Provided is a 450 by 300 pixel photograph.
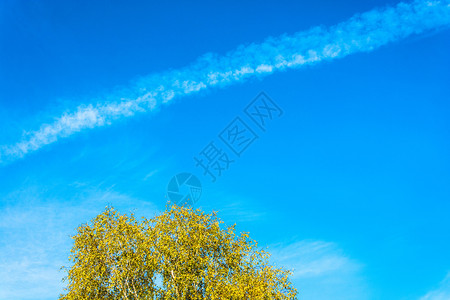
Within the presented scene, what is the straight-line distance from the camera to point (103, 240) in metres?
43.8

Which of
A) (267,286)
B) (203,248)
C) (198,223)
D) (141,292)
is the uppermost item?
(198,223)

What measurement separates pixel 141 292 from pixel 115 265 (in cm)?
446

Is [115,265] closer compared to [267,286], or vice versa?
[267,286]

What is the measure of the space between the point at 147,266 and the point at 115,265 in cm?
378

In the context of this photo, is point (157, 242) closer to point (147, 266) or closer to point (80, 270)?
point (147, 266)

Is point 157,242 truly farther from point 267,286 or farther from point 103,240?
point 267,286

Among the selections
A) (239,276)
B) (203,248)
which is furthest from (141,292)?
(239,276)

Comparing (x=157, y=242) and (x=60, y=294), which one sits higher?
(x=157, y=242)

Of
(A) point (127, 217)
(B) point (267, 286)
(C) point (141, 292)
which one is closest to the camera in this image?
(B) point (267, 286)

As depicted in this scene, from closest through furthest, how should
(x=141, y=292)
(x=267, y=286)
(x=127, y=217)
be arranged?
(x=267, y=286)
(x=141, y=292)
(x=127, y=217)

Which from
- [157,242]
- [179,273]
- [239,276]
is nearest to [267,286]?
[239,276]

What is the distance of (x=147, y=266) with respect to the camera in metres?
42.7

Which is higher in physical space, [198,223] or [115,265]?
[198,223]

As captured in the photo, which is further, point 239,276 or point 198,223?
point 198,223
